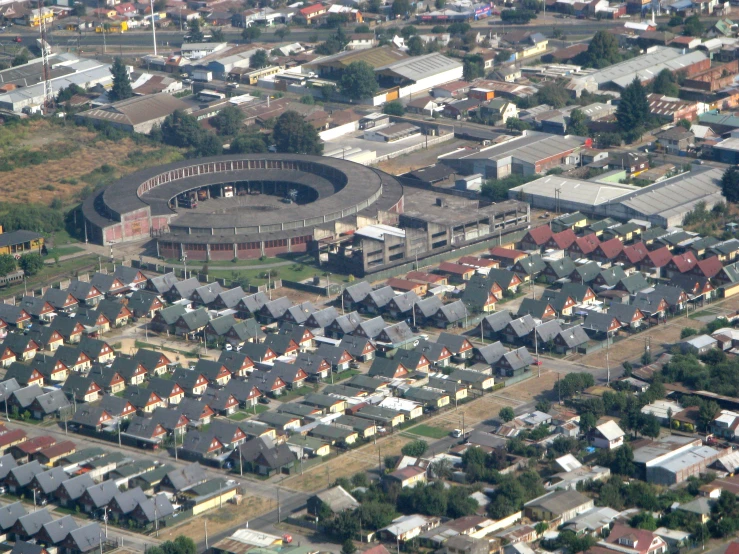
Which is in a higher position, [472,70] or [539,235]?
[472,70]

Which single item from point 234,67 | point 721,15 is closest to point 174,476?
point 234,67

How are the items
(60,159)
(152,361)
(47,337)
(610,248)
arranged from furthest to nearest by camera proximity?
(60,159) < (610,248) < (47,337) < (152,361)

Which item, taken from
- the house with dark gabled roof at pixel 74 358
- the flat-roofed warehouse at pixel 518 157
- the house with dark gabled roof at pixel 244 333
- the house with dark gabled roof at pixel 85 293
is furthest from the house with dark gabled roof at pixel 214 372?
the flat-roofed warehouse at pixel 518 157

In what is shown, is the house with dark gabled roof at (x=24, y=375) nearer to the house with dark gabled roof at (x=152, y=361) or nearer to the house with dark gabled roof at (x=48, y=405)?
the house with dark gabled roof at (x=48, y=405)

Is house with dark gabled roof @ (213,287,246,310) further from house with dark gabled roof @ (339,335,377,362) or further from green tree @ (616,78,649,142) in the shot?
green tree @ (616,78,649,142)

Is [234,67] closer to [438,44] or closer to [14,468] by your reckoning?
[438,44]

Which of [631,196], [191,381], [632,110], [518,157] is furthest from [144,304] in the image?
[632,110]

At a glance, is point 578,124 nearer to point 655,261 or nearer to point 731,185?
point 731,185
